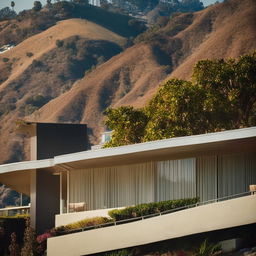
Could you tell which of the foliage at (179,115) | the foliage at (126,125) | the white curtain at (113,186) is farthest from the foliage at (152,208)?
the foliage at (126,125)

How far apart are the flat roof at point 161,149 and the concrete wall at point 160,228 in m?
1.95

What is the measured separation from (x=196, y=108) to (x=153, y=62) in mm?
122370

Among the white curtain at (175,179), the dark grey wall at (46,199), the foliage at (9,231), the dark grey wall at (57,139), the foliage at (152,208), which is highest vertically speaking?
the dark grey wall at (57,139)

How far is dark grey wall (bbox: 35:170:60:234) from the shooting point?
37.7 metres

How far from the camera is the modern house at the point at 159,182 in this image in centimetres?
2498

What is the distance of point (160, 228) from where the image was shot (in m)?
26.0

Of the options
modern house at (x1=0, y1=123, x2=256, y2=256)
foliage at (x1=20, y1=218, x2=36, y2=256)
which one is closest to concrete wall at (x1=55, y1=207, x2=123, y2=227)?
modern house at (x1=0, y1=123, x2=256, y2=256)

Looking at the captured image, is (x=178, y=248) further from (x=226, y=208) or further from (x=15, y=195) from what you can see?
(x=15, y=195)

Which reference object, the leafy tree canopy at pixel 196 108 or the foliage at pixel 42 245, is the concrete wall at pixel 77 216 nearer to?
the foliage at pixel 42 245

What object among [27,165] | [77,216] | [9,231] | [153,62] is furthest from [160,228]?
[153,62]

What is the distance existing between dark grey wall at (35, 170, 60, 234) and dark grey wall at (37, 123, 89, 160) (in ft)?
5.21

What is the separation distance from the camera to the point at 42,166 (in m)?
34.6

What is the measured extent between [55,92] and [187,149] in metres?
151

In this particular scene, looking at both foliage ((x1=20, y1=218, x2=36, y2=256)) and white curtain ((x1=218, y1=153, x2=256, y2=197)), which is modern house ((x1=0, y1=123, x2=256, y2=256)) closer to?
white curtain ((x1=218, y1=153, x2=256, y2=197))
